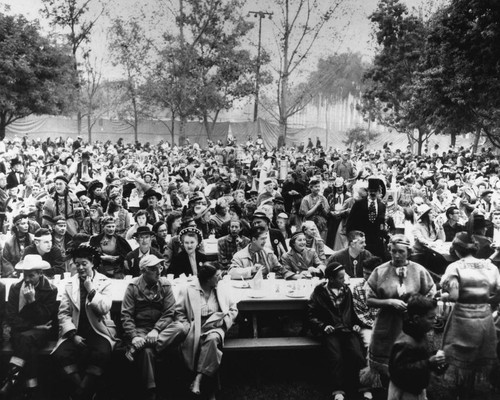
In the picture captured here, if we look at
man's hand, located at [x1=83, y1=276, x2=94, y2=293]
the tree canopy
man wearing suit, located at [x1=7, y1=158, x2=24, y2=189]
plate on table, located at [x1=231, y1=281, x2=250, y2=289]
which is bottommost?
plate on table, located at [x1=231, y1=281, x2=250, y2=289]

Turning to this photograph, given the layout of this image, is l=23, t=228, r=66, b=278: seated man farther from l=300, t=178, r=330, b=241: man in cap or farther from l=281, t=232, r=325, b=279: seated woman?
l=300, t=178, r=330, b=241: man in cap

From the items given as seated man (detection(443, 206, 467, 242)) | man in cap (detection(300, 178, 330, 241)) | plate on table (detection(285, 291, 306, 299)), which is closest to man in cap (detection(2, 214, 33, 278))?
plate on table (detection(285, 291, 306, 299))

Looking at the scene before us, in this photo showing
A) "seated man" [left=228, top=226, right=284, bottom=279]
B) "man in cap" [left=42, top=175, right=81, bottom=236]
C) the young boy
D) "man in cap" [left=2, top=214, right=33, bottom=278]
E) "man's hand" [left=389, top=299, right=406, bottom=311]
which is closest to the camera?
the young boy

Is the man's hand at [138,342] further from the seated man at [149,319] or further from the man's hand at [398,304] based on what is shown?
the man's hand at [398,304]

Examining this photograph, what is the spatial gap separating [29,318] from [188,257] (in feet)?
6.33

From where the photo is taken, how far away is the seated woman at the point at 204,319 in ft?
15.9

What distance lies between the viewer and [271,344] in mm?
5262

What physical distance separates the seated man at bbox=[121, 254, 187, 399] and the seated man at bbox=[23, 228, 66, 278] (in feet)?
6.43

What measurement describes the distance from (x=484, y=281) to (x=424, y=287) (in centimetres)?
50

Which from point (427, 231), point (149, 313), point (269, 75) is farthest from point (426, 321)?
point (269, 75)

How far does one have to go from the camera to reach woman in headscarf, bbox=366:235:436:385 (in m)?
4.72

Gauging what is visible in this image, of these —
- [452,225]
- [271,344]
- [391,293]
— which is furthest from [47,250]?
[452,225]

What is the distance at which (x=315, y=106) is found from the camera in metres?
37.9

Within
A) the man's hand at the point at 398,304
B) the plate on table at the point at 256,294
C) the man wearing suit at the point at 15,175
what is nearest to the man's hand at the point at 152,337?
the plate on table at the point at 256,294
